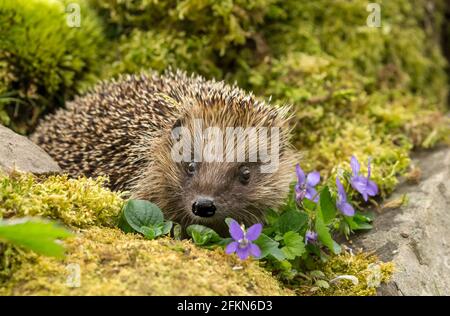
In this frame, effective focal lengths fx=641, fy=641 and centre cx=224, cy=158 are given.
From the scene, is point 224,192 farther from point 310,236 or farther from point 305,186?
point 310,236

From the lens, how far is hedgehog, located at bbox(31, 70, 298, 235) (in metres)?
4.75

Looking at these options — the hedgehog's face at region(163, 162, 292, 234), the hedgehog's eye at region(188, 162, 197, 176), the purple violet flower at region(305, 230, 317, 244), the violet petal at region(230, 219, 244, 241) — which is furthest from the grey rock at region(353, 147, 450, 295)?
the hedgehog's eye at region(188, 162, 197, 176)

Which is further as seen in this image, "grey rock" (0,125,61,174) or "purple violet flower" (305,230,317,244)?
"grey rock" (0,125,61,174)

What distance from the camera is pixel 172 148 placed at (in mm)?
5082

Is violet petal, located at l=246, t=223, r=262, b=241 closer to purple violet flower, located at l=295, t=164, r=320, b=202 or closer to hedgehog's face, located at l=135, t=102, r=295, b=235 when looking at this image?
hedgehog's face, located at l=135, t=102, r=295, b=235

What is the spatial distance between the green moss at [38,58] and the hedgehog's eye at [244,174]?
2536 mm

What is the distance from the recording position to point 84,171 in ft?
17.8

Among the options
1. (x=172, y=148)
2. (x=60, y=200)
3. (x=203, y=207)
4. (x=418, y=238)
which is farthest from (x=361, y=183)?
(x=60, y=200)

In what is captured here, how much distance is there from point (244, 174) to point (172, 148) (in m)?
0.63

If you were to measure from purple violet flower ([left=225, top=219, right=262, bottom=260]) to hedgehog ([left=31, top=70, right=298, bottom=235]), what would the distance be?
54cm

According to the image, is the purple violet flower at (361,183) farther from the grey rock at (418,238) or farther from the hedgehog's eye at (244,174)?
the hedgehog's eye at (244,174)

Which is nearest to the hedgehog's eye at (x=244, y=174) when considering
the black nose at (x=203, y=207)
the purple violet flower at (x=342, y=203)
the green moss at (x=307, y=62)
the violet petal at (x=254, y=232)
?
the black nose at (x=203, y=207)

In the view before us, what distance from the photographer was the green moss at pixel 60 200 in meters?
3.95

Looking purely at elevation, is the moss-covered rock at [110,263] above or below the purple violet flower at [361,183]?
below
